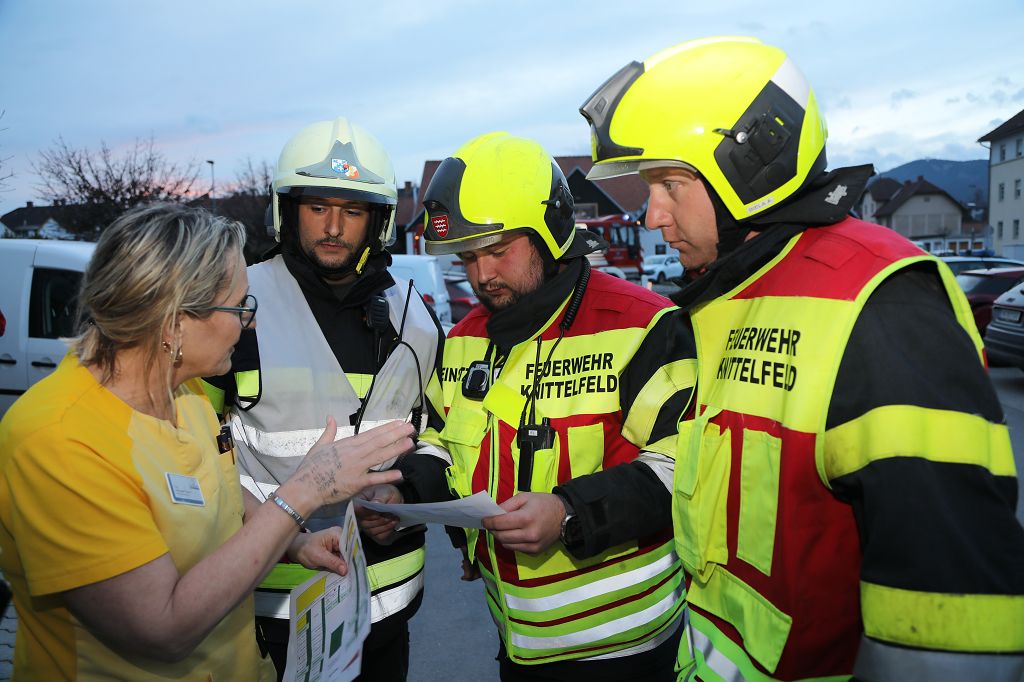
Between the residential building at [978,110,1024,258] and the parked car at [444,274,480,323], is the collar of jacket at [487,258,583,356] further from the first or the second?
the residential building at [978,110,1024,258]

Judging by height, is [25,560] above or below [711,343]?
below

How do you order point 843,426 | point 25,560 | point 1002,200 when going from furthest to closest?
point 1002,200
point 25,560
point 843,426

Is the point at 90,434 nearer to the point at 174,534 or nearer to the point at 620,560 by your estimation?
the point at 174,534

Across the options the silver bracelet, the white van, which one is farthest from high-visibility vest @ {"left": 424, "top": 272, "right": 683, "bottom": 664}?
the white van

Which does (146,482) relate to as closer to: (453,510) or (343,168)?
(453,510)

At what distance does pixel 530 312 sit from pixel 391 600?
1.13m

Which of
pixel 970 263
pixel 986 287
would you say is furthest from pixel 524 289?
pixel 970 263

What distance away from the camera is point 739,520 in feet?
5.13

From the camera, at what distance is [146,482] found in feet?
5.33

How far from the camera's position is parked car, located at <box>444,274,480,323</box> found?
1259 centimetres

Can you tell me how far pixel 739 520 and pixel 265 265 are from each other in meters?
1.97

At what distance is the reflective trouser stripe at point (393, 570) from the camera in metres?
2.54

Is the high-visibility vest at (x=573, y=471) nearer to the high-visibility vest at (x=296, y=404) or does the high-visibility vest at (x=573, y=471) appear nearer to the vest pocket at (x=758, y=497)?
the high-visibility vest at (x=296, y=404)

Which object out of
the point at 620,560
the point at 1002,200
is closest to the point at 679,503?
the point at 620,560
